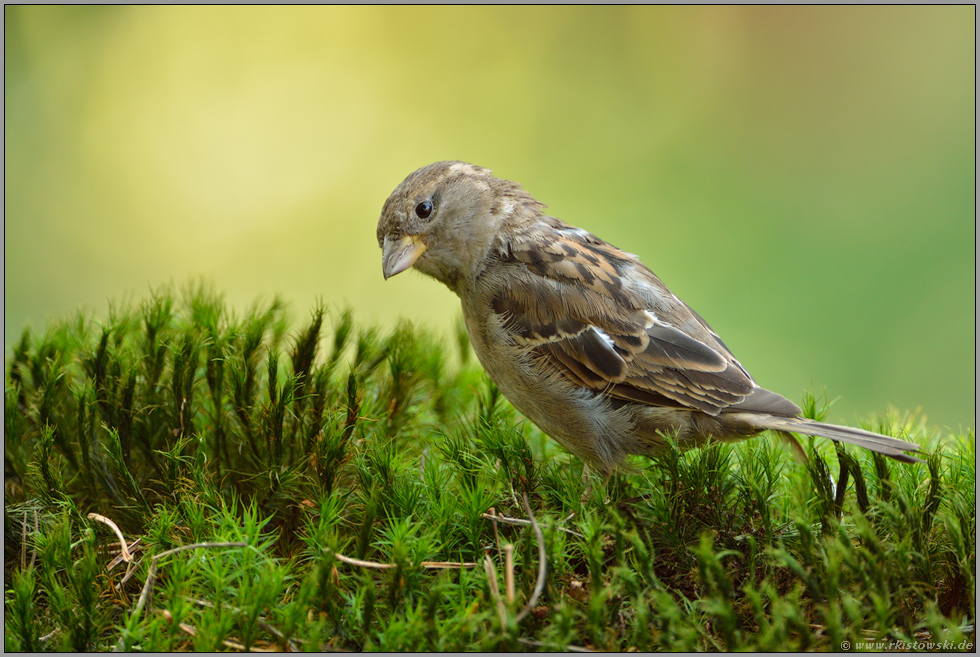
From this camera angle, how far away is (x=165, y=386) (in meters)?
2.91

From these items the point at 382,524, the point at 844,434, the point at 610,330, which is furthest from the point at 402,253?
the point at 844,434

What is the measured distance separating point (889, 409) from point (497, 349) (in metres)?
1.98

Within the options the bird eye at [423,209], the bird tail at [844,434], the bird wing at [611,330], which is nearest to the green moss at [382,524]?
the bird tail at [844,434]

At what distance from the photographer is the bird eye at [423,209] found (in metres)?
3.49

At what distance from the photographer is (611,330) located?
3189 millimetres

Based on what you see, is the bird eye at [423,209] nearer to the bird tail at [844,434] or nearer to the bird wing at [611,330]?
the bird wing at [611,330]

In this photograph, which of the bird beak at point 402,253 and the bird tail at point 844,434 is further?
the bird beak at point 402,253

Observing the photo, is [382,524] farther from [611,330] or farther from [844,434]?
[844,434]

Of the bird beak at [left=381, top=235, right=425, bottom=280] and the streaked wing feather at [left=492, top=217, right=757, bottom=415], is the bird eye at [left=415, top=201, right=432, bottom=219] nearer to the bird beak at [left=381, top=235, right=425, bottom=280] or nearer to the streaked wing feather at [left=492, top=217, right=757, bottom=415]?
the bird beak at [left=381, top=235, right=425, bottom=280]

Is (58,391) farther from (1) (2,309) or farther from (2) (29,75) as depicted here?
(2) (29,75)

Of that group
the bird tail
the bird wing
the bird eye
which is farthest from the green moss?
the bird eye

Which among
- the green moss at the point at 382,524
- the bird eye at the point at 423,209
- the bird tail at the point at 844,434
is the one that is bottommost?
the green moss at the point at 382,524

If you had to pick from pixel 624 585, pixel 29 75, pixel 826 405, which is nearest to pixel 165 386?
pixel 624 585

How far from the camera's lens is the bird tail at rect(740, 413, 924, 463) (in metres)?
2.42
